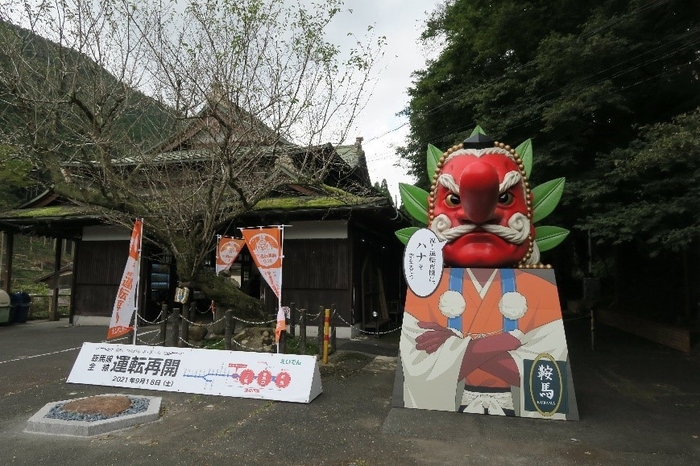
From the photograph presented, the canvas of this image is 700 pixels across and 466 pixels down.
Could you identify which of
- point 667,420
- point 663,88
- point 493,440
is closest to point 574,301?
point 663,88

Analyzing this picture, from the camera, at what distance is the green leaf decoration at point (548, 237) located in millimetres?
7734

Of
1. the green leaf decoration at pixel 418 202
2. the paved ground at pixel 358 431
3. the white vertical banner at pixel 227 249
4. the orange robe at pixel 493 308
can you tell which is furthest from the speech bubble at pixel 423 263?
the white vertical banner at pixel 227 249

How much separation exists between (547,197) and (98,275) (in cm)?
1327

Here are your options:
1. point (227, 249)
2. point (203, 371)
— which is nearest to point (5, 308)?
point (227, 249)

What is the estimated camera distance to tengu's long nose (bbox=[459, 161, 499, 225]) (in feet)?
20.2

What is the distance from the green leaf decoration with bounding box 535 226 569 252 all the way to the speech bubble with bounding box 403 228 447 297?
254 centimetres

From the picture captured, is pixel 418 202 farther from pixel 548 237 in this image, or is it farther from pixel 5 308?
pixel 5 308

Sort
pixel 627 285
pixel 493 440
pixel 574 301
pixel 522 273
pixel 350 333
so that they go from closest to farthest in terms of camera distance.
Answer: pixel 493 440, pixel 522 273, pixel 350 333, pixel 627 285, pixel 574 301

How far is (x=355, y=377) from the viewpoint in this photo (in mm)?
8289

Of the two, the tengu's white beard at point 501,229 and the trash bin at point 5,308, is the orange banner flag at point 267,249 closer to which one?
the tengu's white beard at point 501,229

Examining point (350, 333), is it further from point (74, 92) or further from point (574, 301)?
point (574, 301)

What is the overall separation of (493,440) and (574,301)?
1938 cm

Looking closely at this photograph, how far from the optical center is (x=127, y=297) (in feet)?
27.8

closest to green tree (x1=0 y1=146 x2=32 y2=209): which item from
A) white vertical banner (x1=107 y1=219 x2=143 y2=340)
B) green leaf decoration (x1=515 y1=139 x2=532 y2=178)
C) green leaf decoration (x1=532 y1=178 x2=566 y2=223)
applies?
white vertical banner (x1=107 y1=219 x2=143 y2=340)
